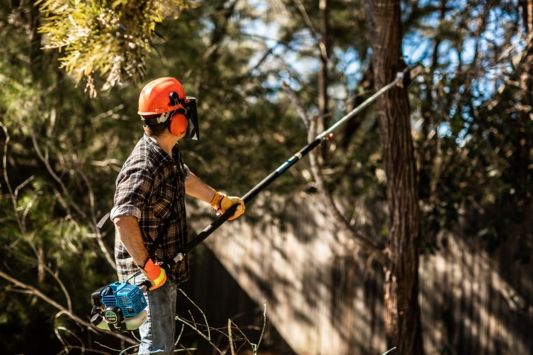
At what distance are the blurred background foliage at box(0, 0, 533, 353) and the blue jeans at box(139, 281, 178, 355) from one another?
1315mm

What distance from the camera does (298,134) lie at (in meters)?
6.45

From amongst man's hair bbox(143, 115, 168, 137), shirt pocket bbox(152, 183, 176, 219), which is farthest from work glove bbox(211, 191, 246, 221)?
man's hair bbox(143, 115, 168, 137)

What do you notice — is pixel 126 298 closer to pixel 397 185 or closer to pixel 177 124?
pixel 177 124

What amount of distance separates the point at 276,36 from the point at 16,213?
425 centimetres

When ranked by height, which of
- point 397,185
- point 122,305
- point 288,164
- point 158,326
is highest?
point 288,164

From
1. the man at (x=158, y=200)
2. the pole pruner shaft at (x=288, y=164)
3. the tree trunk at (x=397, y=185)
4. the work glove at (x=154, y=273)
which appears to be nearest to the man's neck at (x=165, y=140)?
the man at (x=158, y=200)

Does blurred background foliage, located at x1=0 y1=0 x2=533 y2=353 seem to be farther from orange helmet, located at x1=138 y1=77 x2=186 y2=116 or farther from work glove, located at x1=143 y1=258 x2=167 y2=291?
work glove, located at x1=143 y1=258 x2=167 y2=291

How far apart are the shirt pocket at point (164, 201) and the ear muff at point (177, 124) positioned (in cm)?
23

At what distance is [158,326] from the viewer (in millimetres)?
2932

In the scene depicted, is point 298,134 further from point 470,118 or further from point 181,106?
point 181,106

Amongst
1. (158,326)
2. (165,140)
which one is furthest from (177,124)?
(158,326)

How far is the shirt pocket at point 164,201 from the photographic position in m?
2.94

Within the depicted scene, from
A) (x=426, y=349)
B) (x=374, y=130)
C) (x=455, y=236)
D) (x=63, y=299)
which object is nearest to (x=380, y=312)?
(x=426, y=349)

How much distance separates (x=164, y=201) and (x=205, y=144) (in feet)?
9.28
